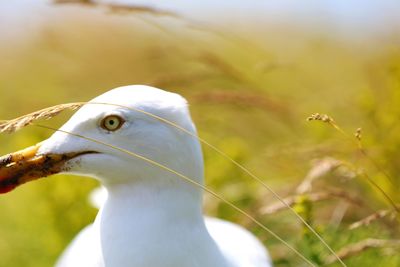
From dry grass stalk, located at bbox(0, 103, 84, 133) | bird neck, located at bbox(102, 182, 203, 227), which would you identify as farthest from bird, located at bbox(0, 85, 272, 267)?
dry grass stalk, located at bbox(0, 103, 84, 133)

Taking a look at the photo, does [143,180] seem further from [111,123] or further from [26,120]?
[26,120]

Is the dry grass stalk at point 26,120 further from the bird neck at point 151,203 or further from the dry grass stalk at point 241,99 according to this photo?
the dry grass stalk at point 241,99

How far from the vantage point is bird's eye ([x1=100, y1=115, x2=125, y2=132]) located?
2.67 meters

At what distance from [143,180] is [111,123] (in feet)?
0.58

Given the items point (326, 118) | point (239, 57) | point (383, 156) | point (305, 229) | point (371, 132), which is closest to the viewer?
point (326, 118)

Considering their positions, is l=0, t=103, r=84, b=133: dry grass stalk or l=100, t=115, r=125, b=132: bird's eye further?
l=100, t=115, r=125, b=132: bird's eye

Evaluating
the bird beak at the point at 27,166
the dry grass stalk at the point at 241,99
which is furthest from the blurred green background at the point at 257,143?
the bird beak at the point at 27,166

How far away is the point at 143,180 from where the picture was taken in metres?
2.73

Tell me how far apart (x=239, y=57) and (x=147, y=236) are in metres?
6.07

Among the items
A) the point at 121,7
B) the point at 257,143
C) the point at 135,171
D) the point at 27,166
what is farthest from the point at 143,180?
the point at 257,143

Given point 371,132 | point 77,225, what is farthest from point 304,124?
point 77,225

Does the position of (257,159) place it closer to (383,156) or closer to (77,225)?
(77,225)

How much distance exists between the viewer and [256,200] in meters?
4.41

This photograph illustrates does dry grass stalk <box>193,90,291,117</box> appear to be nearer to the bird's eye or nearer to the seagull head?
the seagull head
